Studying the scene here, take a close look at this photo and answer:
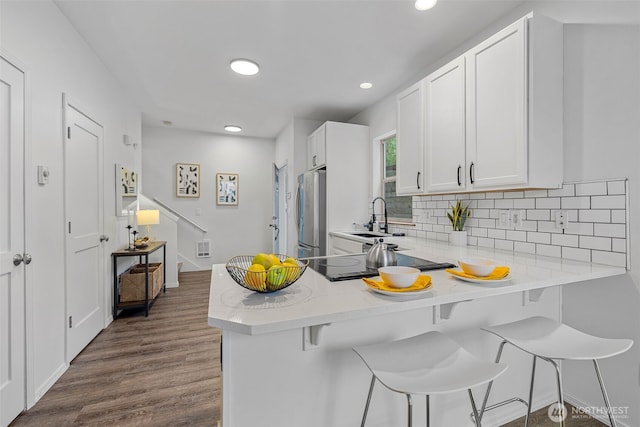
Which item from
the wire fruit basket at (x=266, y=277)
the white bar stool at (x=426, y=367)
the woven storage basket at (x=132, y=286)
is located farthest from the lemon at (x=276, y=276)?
the woven storage basket at (x=132, y=286)

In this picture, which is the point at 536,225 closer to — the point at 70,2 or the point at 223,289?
the point at 223,289

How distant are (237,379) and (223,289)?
0.32 m

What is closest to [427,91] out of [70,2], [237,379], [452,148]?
[452,148]

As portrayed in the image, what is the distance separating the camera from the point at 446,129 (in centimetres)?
212

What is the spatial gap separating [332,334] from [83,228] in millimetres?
2363

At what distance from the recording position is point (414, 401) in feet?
4.51

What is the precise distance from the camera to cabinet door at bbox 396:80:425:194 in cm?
239

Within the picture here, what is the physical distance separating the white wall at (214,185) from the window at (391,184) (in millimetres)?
2846

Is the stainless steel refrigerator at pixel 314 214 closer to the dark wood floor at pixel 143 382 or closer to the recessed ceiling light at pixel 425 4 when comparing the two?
the dark wood floor at pixel 143 382

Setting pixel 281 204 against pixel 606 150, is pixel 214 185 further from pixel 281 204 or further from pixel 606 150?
pixel 606 150

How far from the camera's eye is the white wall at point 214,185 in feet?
16.8

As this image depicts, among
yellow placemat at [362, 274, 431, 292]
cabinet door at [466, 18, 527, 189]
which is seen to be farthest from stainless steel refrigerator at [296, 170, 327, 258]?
yellow placemat at [362, 274, 431, 292]

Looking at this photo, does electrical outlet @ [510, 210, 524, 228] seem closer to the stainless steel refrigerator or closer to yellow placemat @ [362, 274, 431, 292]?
yellow placemat @ [362, 274, 431, 292]

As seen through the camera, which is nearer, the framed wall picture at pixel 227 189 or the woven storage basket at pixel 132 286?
the woven storage basket at pixel 132 286
